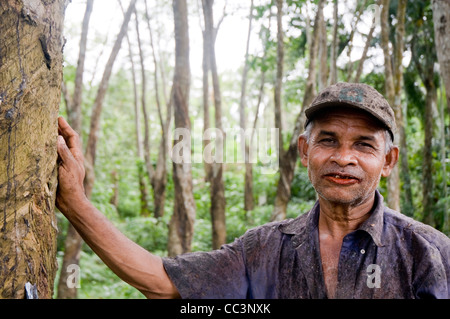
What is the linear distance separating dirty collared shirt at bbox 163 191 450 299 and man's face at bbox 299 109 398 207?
0.39ft

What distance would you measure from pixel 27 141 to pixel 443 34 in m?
3.30

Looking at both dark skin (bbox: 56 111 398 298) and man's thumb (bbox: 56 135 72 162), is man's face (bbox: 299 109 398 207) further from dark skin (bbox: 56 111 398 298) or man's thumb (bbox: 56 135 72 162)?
man's thumb (bbox: 56 135 72 162)

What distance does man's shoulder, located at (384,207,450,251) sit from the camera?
1.62 meters

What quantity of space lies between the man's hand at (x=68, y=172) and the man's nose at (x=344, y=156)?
3.02 ft

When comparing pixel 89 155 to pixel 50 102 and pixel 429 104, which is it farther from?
pixel 429 104

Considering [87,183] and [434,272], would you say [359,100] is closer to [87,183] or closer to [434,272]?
[434,272]

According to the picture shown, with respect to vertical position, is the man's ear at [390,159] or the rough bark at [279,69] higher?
the rough bark at [279,69]

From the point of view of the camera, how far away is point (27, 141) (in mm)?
1487

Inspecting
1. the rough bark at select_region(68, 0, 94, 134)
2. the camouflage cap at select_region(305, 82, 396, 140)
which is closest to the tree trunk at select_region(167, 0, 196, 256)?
the rough bark at select_region(68, 0, 94, 134)

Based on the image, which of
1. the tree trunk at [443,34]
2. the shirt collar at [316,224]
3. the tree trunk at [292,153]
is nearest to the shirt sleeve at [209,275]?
the shirt collar at [316,224]

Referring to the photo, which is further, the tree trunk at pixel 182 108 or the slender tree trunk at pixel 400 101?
the slender tree trunk at pixel 400 101

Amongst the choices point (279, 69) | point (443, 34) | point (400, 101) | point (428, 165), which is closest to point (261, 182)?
point (428, 165)

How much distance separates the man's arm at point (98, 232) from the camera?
1.73 metres

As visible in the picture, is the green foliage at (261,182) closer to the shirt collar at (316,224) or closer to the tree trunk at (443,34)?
the tree trunk at (443,34)
